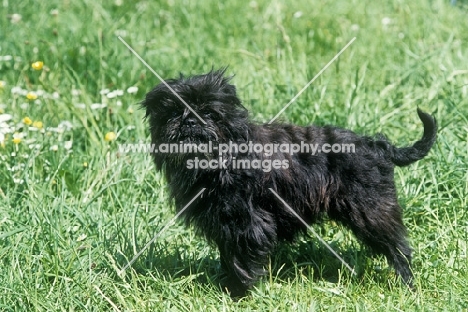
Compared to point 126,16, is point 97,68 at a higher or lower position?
lower

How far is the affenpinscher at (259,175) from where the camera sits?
12.3ft

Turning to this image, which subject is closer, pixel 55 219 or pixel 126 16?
pixel 55 219

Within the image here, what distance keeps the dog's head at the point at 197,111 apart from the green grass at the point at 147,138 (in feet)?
3.06

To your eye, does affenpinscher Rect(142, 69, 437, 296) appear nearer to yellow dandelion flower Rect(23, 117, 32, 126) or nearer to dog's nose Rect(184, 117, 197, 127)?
Answer: dog's nose Rect(184, 117, 197, 127)

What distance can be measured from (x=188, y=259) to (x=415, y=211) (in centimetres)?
165

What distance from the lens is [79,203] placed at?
4.81m

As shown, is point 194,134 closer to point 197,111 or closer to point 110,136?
point 197,111

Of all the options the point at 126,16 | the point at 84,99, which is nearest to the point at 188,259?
the point at 84,99

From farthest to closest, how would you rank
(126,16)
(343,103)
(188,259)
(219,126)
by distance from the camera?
(126,16)
(343,103)
(188,259)
(219,126)

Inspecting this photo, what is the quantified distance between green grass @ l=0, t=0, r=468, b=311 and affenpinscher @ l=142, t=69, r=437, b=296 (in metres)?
0.28

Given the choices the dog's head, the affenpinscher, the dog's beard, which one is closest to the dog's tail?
the affenpinscher

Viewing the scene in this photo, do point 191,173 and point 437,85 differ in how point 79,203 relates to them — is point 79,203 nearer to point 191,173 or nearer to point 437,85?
point 191,173

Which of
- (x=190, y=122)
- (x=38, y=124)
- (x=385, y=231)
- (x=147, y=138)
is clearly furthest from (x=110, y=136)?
(x=385, y=231)

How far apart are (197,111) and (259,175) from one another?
559 millimetres
